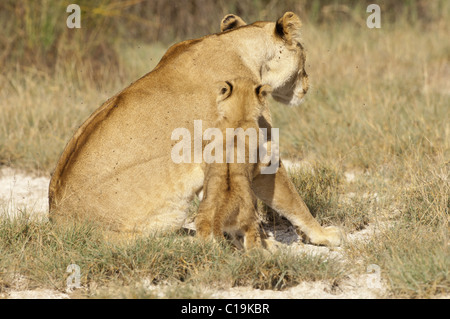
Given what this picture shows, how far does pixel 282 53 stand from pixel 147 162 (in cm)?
161

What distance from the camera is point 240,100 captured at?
4367 mm

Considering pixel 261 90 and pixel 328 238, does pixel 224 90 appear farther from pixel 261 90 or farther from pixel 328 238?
pixel 328 238

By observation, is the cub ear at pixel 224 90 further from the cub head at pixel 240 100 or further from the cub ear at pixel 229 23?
the cub ear at pixel 229 23

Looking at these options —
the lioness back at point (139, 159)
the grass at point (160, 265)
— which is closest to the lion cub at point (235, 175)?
the grass at point (160, 265)

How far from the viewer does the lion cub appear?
421 cm

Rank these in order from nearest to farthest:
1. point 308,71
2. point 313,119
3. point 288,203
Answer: point 288,203, point 313,119, point 308,71

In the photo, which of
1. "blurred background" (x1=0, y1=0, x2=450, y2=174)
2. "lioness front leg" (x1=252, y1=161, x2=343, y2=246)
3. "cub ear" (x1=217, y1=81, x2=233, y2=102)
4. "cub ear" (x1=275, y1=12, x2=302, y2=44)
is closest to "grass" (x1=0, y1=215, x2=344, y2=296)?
"lioness front leg" (x1=252, y1=161, x2=343, y2=246)

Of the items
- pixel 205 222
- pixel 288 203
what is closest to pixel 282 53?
pixel 288 203

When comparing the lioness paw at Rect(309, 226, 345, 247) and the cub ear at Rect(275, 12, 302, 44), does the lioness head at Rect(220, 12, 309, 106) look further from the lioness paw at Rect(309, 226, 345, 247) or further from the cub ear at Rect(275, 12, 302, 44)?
the lioness paw at Rect(309, 226, 345, 247)

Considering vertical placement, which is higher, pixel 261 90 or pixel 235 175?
pixel 261 90

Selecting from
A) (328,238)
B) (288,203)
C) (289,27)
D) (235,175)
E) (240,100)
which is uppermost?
(289,27)

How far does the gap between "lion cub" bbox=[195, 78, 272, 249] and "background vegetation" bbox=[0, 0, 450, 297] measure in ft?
0.62

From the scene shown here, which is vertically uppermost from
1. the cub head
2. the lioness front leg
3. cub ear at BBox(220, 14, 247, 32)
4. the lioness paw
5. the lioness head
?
cub ear at BBox(220, 14, 247, 32)

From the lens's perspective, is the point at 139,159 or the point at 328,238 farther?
the point at 328,238
